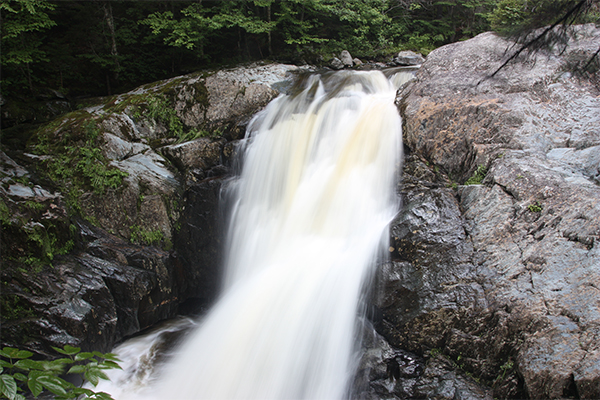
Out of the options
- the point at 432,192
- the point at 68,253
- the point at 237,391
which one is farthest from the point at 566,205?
the point at 68,253

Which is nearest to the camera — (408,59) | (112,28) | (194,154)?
(194,154)

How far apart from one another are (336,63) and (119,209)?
742 cm

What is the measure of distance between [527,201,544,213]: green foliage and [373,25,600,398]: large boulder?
1 centimetres

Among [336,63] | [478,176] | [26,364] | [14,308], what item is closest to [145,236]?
[14,308]

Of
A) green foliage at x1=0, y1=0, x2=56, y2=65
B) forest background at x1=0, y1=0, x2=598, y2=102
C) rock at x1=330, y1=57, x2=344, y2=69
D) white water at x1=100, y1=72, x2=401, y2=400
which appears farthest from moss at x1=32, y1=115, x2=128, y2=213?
rock at x1=330, y1=57, x2=344, y2=69

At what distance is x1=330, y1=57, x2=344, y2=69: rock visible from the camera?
10412mm

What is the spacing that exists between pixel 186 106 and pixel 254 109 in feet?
4.84

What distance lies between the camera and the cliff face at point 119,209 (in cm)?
463

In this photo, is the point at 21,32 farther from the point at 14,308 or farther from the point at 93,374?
the point at 93,374

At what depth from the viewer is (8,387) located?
1.53 metres

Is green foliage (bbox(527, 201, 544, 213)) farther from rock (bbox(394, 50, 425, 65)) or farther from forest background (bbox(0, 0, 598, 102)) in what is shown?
rock (bbox(394, 50, 425, 65))

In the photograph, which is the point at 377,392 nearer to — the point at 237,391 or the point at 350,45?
the point at 237,391

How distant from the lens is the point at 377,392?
4.03 meters

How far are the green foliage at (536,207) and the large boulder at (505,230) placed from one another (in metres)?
0.01
